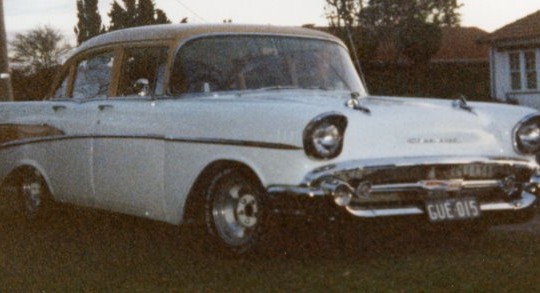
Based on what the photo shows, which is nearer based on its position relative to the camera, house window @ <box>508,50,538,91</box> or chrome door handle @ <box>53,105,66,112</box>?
chrome door handle @ <box>53,105,66,112</box>

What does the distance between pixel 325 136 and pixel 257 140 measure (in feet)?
1.51

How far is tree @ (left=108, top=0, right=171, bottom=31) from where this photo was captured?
25719mm

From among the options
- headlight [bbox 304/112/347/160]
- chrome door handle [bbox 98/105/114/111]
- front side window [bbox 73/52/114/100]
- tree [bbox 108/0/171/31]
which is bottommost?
headlight [bbox 304/112/347/160]

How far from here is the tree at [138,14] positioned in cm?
2572

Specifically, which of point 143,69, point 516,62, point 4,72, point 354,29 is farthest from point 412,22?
point 143,69

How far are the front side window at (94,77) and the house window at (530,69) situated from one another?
26743 millimetres

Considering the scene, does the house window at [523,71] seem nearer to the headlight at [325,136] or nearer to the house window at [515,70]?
the house window at [515,70]

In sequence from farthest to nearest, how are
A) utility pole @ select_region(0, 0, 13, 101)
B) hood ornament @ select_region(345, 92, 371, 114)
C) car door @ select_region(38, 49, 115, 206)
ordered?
utility pole @ select_region(0, 0, 13, 101) < car door @ select_region(38, 49, 115, 206) < hood ornament @ select_region(345, 92, 371, 114)

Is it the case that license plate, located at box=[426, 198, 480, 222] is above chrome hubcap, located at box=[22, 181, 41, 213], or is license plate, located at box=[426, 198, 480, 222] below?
above

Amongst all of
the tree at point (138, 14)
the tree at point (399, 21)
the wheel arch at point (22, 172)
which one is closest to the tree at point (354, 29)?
the tree at point (399, 21)

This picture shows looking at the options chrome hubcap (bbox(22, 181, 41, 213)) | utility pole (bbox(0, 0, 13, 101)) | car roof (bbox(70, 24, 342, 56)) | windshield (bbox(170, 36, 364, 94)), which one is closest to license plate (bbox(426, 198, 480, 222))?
windshield (bbox(170, 36, 364, 94))

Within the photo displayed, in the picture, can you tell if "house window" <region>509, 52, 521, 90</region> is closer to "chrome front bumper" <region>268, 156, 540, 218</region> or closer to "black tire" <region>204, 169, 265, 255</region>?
"chrome front bumper" <region>268, 156, 540, 218</region>

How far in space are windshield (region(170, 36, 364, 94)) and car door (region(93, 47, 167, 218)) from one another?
0.24m

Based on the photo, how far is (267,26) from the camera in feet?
27.6
